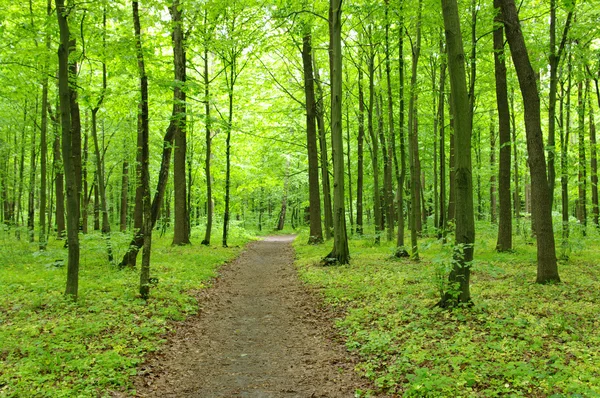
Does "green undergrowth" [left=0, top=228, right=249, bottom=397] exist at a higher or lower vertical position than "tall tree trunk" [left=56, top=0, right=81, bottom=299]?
lower

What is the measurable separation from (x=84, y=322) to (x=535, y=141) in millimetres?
9679

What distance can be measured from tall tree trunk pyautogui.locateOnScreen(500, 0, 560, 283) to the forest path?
207 inches

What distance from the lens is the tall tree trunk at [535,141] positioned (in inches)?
330

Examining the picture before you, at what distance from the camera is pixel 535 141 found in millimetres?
8430

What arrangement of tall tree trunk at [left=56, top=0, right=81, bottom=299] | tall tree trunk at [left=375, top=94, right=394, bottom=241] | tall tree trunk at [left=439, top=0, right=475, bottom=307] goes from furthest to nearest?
1. tall tree trunk at [left=375, top=94, right=394, bottom=241]
2. tall tree trunk at [left=56, top=0, right=81, bottom=299]
3. tall tree trunk at [left=439, top=0, right=475, bottom=307]

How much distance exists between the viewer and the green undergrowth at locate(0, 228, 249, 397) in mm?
4574

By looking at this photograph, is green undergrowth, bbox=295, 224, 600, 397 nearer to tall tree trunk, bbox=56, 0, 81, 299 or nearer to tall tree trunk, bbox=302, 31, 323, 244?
tall tree trunk, bbox=56, 0, 81, 299

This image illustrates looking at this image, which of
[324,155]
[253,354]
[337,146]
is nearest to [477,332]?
[253,354]

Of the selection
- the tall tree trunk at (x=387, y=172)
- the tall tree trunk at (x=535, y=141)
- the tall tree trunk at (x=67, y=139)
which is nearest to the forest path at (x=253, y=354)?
the tall tree trunk at (x=67, y=139)

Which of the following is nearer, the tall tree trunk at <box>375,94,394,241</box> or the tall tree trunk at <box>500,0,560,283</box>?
the tall tree trunk at <box>500,0,560,283</box>

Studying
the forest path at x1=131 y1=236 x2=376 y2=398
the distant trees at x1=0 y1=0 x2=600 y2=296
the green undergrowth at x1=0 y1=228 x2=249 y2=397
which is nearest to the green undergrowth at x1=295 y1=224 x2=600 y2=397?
the forest path at x1=131 y1=236 x2=376 y2=398

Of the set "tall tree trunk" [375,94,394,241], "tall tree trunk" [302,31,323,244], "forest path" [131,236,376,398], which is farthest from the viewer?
"tall tree trunk" [302,31,323,244]

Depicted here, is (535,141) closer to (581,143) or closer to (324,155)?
(581,143)

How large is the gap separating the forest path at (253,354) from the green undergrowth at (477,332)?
454 mm
